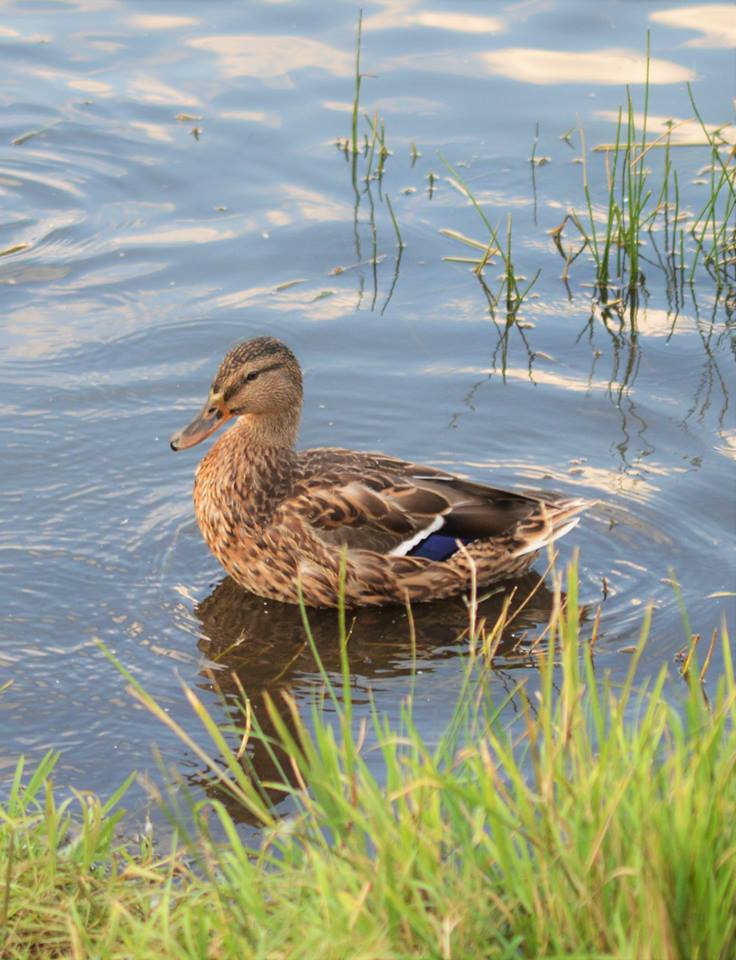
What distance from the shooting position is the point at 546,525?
6.45m

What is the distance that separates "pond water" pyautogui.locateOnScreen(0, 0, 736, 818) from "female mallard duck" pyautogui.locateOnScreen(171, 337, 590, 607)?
17cm

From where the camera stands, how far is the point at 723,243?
8391 mm

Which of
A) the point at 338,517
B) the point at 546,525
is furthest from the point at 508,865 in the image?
the point at 338,517

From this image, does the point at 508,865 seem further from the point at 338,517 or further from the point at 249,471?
the point at 249,471

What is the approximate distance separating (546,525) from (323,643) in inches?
40.5

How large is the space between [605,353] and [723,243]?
0.94 meters

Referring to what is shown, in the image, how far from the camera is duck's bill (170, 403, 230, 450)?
6676 mm

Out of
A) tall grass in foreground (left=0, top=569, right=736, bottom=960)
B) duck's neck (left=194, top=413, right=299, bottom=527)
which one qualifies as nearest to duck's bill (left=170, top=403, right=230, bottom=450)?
duck's neck (left=194, top=413, right=299, bottom=527)

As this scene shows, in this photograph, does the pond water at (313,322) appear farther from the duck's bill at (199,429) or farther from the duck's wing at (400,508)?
the duck's bill at (199,429)

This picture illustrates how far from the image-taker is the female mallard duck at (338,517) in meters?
6.51

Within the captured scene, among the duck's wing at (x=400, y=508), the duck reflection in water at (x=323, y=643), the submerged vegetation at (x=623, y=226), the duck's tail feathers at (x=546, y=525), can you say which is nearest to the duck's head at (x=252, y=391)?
A: the duck's wing at (x=400, y=508)

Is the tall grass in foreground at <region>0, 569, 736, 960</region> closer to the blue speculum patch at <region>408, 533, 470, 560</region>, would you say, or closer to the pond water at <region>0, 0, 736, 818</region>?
the pond water at <region>0, 0, 736, 818</region>

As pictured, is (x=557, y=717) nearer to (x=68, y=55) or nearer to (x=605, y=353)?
(x=605, y=353)

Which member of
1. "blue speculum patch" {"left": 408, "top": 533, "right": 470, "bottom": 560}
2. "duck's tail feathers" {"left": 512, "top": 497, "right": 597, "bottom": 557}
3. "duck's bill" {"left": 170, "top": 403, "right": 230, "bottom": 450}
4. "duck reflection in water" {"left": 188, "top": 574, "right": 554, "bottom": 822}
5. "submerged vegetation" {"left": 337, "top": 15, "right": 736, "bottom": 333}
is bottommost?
"duck reflection in water" {"left": 188, "top": 574, "right": 554, "bottom": 822}
